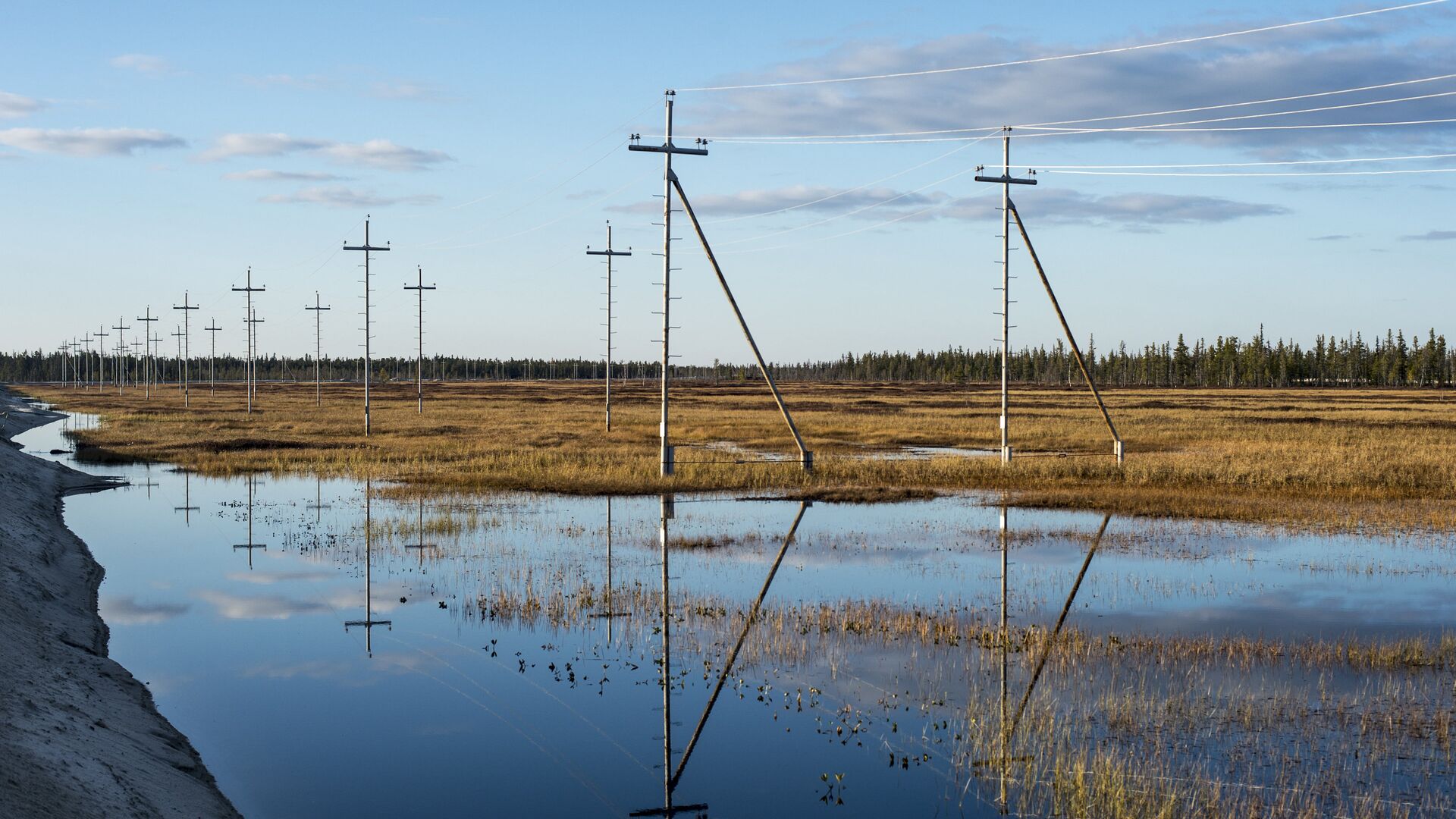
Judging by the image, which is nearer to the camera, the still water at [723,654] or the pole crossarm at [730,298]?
the still water at [723,654]

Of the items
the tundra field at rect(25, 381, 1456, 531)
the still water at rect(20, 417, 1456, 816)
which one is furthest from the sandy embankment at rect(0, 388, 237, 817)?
the tundra field at rect(25, 381, 1456, 531)

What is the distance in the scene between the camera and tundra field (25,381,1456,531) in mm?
33094

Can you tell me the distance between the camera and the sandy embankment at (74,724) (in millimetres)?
9258

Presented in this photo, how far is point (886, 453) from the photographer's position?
4925cm

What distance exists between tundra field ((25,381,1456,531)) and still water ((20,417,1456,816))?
6.04 meters

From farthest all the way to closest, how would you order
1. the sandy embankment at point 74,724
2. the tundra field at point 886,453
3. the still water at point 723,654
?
1. the tundra field at point 886,453
2. the still water at point 723,654
3. the sandy embankment at point 74,724

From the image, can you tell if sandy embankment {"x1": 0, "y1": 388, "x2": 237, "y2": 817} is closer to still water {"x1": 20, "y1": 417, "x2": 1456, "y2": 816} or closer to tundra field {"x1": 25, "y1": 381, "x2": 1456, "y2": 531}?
still water {"x1": 20, "y1": 417, "x2": 1456, "y2": 816}

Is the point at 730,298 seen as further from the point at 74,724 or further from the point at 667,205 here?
the point at 74,724

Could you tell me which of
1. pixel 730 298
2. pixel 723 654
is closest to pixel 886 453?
pixel 730 298

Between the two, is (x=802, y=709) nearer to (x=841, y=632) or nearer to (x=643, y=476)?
(x=841, y=632)

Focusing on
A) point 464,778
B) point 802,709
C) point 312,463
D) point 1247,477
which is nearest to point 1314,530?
point 1247,477

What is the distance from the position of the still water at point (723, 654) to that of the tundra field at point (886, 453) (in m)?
6.04

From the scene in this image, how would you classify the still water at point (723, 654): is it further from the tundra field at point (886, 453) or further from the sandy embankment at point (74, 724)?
the tundra field at point (886, 453)

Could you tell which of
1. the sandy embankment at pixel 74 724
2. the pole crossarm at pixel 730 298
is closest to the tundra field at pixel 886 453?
the pole crossarm at pixel 730 298
